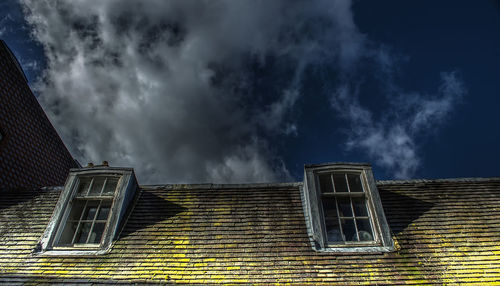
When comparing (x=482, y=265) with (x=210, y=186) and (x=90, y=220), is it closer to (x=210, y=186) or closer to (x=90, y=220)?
(x=210, y=186)

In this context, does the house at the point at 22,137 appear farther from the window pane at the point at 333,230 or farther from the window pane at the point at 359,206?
the window pane at the point at 359,206

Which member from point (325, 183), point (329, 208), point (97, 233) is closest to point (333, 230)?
point (329, 208)

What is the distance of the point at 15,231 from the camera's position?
21.0ft

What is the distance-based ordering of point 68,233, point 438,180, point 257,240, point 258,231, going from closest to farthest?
point 257,240, point 258,231, point 68,233, point 438,180

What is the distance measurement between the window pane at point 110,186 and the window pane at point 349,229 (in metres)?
5.67

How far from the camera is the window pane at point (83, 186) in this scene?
6.99 m

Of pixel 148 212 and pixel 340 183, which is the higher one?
pixel 340 183

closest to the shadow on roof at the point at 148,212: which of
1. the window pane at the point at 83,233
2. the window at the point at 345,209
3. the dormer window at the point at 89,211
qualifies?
the dormer window at the point at 89,211

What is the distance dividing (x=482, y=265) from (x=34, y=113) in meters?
13.4

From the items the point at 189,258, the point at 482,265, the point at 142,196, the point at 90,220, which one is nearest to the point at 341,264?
the point at 482,265

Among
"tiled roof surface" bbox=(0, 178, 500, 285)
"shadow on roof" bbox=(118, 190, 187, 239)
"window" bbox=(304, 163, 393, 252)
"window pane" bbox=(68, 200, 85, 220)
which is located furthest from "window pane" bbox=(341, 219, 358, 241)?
"window pane" bbox=(68, 200, 85, 220)

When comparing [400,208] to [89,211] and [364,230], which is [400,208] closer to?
[364,230]

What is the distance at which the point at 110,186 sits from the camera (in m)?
7.09

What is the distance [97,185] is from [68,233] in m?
1.26
